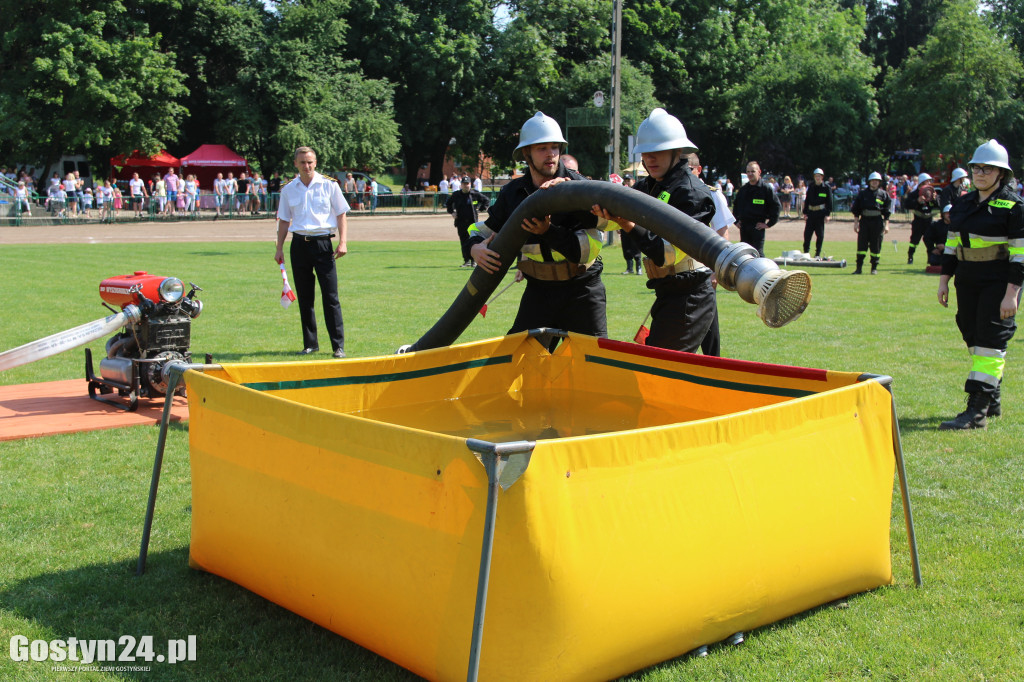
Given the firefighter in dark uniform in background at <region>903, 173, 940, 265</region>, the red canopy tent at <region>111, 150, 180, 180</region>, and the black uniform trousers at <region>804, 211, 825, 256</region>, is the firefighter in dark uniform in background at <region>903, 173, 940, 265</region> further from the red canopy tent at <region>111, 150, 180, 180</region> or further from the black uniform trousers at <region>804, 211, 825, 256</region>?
the red canopy tent at <region>111, 150, 180, 180</region>

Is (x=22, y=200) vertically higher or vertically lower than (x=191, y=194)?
lower

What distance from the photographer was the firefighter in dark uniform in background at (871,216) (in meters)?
19.7

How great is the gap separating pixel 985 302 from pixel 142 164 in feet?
151

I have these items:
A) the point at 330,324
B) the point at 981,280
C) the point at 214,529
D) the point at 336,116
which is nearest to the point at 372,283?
the point at 330,324

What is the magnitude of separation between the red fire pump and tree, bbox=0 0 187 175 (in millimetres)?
38243

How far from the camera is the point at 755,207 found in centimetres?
1680

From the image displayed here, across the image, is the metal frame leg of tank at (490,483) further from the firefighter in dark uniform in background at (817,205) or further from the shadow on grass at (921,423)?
the firefighter in dark uniform in background at (817,205)

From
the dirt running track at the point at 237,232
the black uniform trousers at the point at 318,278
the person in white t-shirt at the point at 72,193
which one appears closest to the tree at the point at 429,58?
the dirt running track at the point at 237,232

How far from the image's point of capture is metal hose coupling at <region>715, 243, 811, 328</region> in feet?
12.7

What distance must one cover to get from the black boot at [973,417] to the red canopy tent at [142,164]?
44.8m

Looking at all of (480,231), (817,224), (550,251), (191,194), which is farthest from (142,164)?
(550,251)

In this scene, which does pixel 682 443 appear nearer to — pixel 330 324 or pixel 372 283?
pixel 330 324

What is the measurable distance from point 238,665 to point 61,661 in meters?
0.72

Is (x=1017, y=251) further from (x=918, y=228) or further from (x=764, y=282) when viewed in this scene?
(x=918, y=228)
